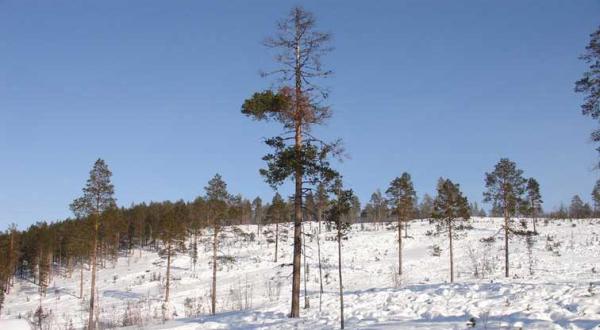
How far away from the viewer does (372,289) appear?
23.1 m

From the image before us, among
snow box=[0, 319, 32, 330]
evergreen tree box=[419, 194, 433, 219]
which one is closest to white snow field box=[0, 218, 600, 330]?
snow box=[0, 319, 32, 330]

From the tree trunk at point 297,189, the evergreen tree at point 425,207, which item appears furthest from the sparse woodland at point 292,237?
the evergreen tree at point 425,207

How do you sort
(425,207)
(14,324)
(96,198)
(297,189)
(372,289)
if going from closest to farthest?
(14,324)
(297,189)
(372,289)
(96,198)
(425,207)

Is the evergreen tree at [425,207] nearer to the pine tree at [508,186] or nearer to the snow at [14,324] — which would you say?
the pine tree at [508,186]

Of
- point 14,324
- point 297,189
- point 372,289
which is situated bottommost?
point 372,289

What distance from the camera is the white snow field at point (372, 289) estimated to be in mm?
13023

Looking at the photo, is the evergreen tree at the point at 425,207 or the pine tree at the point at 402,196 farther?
the evergreen tree at the point at 425,207

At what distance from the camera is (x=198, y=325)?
16766mm

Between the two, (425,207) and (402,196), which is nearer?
(402,196)

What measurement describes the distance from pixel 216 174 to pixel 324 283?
12.7 m

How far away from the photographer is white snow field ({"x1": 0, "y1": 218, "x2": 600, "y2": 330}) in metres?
13.0

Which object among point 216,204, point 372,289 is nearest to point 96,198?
point 216,204

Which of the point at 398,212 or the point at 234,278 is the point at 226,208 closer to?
the point at 234,278

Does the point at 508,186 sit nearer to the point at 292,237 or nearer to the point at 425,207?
the point at 292,237
